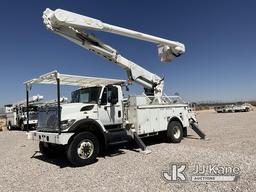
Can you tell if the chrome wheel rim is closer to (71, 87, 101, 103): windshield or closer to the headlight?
the headlight

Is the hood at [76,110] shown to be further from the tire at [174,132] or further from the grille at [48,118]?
the tire at [174,132]

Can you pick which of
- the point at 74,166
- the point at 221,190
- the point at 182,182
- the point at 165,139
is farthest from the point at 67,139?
the point at 165,139

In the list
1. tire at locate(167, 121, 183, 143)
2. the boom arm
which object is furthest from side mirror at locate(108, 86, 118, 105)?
tire at locate(167, 121, 183, 143)

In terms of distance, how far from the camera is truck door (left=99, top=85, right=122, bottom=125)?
9383mm

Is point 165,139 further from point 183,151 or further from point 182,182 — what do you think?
point 182,182

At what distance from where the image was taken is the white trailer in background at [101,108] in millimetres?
8188

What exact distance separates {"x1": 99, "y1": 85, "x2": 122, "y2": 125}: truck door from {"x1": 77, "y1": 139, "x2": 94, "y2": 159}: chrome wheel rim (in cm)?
126

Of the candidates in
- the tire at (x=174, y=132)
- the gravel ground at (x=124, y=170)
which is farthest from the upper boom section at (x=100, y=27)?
the gravel ground at (x=124, y=170)

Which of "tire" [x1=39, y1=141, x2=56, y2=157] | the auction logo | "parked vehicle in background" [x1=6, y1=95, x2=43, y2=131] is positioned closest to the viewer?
the auction logo

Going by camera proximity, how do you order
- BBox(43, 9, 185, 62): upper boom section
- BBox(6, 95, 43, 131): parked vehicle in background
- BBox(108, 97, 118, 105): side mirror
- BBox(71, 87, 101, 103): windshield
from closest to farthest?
BBox(43, 9, 185, 62): upper boom section < BBox(71, 87, 101, 103): windshield < BBox(108, 97, 118, 105): side mirror < BBox(6, 95, 43, 131): parked vehicle in background

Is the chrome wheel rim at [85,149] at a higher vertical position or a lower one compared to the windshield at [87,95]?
lower

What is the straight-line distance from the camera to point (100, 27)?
993cm

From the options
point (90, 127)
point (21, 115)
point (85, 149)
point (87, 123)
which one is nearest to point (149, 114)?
point (90, 127)

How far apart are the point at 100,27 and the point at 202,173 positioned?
20.6ft
